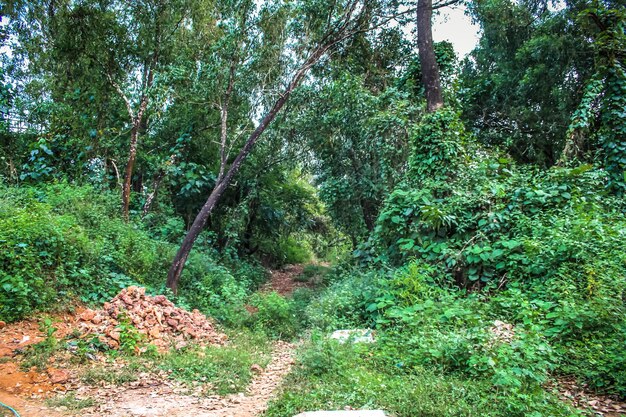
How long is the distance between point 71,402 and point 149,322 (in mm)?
1989

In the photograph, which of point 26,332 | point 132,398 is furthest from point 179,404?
point 26,332

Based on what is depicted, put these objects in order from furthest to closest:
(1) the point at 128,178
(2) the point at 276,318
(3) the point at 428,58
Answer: (1) the point at 128,178 < (3) the point at 428,58 < (2) the point at 276,318

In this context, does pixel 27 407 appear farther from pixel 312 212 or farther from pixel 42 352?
pixel 312 212

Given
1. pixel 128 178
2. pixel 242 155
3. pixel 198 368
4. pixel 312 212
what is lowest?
pixel 198 368

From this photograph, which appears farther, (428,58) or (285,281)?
(285,281)

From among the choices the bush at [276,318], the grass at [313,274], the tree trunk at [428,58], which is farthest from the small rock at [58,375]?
the grass at [313,274]

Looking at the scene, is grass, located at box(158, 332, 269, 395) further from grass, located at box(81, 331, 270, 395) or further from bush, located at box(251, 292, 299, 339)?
bush, located at box(251, 292, 299, 339)

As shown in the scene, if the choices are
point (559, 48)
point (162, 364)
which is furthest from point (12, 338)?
point (559, 48)

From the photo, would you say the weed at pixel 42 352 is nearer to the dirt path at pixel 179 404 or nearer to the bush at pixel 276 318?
the dirt path at pixel 179 404

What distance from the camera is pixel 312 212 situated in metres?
15.7

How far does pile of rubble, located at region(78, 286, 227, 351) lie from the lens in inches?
220

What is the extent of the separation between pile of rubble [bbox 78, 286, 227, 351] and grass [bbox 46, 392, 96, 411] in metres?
1.23

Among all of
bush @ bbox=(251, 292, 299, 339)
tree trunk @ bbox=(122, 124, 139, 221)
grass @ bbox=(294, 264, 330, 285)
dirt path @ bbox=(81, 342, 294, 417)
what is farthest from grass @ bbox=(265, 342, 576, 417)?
grass @ bbox=(294, 264, 330, 285)

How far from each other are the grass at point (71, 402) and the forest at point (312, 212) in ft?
0.09
